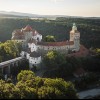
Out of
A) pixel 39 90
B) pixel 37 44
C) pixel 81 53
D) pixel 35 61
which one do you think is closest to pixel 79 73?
pixel 35 61

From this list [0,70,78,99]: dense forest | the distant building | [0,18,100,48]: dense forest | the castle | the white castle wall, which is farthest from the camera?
[0,18,100,48]: dense forest

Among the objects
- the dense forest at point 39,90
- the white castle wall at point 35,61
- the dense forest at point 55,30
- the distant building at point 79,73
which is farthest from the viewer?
the dense forest at point 55,30

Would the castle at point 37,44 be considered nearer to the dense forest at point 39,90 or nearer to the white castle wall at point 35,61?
the white castle wall at point 35,61

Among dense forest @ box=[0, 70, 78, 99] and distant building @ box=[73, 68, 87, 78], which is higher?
dense forest @ box=[0, 70, 78, 99]

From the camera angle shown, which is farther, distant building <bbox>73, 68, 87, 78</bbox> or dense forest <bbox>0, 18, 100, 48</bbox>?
dense forest <bbox>0, 18, 100, 48</bbox>

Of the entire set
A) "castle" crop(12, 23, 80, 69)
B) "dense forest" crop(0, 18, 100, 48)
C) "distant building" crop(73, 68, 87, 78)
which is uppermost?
"castle" crop(12, 23, 80, 69)

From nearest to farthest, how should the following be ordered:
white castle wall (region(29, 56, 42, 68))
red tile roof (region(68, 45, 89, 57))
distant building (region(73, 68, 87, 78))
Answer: distant building (region(73, 68, 87, 78))
white castle wall (region(29, 56, 42, 68))
red tile roof (region(68, 45, 89, 57))

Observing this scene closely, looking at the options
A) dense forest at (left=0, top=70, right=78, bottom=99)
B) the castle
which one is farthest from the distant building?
dense forest at (left=0, top=70, right=78, bottom=99)

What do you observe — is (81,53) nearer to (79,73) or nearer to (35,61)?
(79,73)

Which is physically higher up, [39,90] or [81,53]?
[39,90]

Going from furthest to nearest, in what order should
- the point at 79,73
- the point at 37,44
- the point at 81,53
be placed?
the point at 81,53
the point at 37,44
the point at 79,73

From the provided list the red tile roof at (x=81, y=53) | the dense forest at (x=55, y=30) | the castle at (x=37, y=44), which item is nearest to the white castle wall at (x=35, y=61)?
the castle at (x=37, y=44)

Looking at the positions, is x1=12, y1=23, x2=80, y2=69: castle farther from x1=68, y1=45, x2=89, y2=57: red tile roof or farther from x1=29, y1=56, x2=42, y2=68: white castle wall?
x1=68, y1=45, x2=89, y2=57: red tile roof
